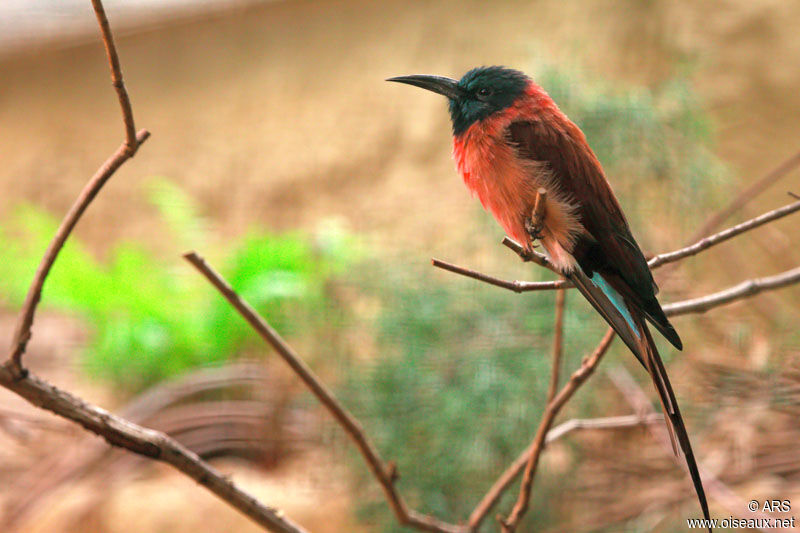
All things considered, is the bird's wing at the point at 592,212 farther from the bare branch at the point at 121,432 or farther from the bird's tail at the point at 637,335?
the bare branch at the point at 121,432

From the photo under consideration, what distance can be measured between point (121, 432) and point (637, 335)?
50cm

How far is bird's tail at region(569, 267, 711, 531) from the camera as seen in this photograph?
684 millimetres

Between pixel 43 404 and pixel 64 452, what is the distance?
1.30 meters

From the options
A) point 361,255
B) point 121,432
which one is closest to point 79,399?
point 121,432

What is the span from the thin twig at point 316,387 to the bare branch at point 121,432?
128 mm

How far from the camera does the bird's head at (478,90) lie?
1.01m

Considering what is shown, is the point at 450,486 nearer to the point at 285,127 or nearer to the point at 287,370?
the point at 287,370

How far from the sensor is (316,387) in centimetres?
85

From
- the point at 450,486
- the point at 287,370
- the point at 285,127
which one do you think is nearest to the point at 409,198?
the point at 285,127

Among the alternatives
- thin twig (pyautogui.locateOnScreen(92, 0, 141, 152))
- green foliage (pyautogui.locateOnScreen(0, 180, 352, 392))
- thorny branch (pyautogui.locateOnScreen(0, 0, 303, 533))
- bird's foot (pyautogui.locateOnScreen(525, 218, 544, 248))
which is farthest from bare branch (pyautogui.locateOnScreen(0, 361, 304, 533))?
green foliage (pyautogui.locateOnScreen(0, 180, 352, 392))

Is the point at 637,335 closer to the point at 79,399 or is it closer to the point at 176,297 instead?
the point at 79,399

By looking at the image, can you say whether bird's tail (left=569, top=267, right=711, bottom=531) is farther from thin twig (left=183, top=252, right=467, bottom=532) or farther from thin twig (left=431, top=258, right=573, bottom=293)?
thin twig (left=183, top=252, right=467, bottom=532)

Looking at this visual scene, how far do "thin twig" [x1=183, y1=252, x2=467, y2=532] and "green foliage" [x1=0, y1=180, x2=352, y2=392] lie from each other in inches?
47.5

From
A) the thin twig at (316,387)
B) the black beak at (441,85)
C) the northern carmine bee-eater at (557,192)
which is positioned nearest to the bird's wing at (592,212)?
the northern carmine bee-eater at (557,192)
